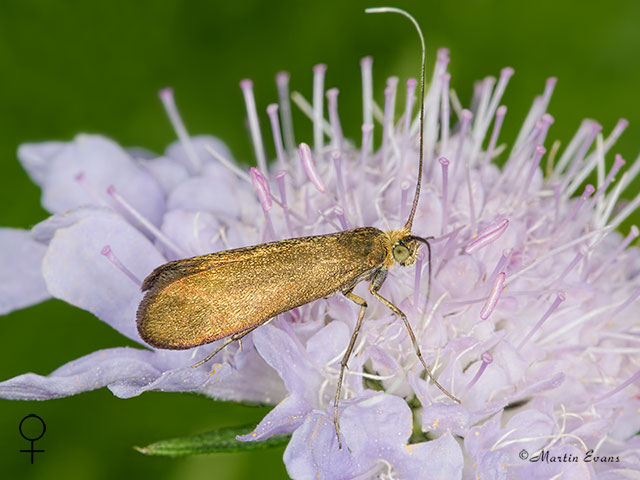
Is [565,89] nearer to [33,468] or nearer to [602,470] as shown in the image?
[602,470]

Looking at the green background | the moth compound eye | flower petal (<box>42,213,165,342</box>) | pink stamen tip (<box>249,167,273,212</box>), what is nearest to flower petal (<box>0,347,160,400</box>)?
flower petal (<box>42,213,165,342</box>)

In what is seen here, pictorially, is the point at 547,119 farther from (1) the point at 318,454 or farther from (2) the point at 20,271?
(2) the point at 20,271

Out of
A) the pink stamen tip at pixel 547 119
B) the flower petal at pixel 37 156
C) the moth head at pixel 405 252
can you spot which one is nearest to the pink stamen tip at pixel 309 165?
the moth head at pixel 405 252

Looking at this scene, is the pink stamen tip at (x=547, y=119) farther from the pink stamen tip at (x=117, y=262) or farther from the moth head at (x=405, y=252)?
the pink stamen tip at (x=117, y=262)

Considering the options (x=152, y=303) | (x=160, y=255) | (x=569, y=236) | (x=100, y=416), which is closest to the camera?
(x=152, y=303)

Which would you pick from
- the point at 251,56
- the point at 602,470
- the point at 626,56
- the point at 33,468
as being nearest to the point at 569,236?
the point at 602,470

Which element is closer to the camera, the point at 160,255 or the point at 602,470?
the point at 602,470
